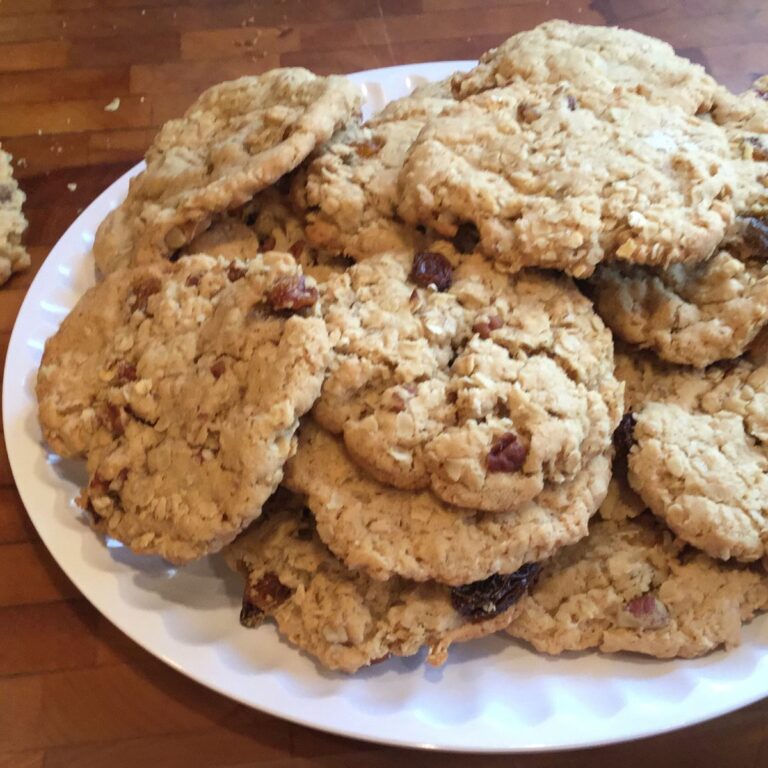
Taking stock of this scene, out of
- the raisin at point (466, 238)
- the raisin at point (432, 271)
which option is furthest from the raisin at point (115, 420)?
the raisin at point (466, 238)

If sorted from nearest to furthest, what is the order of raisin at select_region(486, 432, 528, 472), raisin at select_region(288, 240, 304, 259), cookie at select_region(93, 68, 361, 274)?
1. raisin at select_region(486, 432, 528, 472)
2. cookie at select_region(93, 68, 361, 274)
3. raisin at select_region(288, 240, 304, 259)

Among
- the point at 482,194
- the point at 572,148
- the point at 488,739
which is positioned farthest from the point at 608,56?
the point at 488,739

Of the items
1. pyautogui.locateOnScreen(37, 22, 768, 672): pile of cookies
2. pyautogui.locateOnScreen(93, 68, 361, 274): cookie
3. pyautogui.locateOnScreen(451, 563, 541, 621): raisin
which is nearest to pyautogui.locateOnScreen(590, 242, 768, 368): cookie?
pyautogui.locateOnScreen(37, 22, 768, 672): pile of cookies

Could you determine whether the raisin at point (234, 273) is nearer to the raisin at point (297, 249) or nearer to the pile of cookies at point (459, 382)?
the pile of cookies at point (459, 382)

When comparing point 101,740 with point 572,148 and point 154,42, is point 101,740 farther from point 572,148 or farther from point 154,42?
point 154,42

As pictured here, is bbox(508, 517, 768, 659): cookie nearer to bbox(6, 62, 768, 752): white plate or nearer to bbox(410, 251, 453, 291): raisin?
bbox(6, 62, 768, 752): white plate

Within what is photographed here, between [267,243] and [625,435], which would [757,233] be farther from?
[267,243]

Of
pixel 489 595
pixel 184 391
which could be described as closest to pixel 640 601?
pixel 489 595
